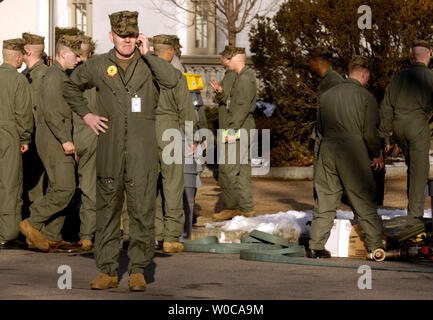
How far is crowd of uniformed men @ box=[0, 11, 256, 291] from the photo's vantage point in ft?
28.3

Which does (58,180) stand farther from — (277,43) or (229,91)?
(277,43)

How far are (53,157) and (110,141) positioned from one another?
10.4ft

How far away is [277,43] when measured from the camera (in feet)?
69.3

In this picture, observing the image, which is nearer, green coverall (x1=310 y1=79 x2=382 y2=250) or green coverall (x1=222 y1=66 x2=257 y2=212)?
green coverall (x1=310 y1=79 x2=382 y2=250)

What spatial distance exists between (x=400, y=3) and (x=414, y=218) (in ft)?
28.0

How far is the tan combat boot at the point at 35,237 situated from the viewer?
37.7 feet

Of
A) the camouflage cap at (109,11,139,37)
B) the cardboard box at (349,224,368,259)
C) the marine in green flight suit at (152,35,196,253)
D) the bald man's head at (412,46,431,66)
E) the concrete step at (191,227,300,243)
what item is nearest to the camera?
the camouflage cap at (109,11,139,37)

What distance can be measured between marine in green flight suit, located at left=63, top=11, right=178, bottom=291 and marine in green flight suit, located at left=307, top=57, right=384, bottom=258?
105 inches

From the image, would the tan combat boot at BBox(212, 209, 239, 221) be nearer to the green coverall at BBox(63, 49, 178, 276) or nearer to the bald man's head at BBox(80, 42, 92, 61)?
the bald man's head at BBox(80, 42, 92, 61)

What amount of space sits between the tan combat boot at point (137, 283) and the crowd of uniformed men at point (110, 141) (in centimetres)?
1

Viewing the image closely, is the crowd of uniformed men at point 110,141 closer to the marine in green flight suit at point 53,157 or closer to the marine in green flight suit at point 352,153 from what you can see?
the marine in green flight suit at point 53,157

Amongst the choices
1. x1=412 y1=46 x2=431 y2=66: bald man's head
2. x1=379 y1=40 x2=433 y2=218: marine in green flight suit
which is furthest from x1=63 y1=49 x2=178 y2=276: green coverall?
x1=412 y1=46 x2=431 y2=66: bald man's head

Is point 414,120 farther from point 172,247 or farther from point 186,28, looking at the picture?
point 186,28

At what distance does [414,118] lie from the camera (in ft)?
40.1
